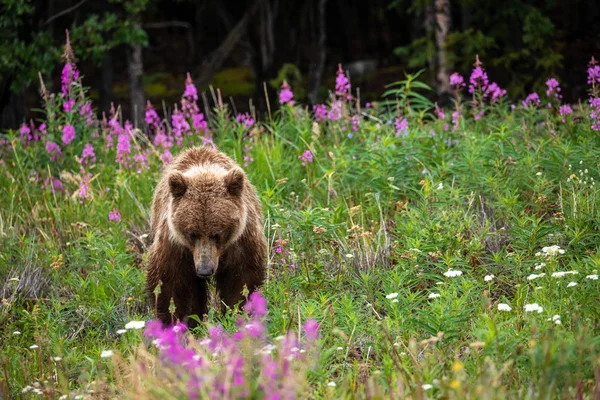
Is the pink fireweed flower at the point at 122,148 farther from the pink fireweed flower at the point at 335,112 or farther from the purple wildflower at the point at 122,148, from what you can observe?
the pink fireweed flower at the point at 335,112

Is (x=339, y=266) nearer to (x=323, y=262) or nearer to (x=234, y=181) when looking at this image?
(x=323, y=262)

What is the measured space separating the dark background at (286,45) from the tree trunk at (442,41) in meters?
0.02

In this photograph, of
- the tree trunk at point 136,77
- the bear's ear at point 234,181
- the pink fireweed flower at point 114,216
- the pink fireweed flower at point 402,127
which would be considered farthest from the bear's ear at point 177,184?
the tree trunk at point 136,77

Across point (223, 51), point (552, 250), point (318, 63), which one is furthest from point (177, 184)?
point (318, 63)

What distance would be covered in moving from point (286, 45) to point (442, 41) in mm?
14437

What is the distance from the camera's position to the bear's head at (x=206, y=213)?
A: 17.8 feet

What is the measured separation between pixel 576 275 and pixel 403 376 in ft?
6.30

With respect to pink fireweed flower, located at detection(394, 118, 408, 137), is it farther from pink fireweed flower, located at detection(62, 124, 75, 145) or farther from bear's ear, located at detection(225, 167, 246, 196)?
pink fireweed flower, located at detection(62, 124, 75, 145)

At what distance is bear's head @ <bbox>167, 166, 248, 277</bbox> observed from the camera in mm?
5418

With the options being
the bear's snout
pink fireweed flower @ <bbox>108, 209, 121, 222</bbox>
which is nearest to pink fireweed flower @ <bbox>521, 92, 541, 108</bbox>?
pink fireweed flower @ <bbox>108, 209, 121, 222</bbox>

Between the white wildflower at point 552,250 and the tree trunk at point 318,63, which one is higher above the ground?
the tree trunk at point 318,63

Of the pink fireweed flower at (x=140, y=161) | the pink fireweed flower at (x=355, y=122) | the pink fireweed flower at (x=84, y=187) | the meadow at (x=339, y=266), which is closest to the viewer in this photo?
the meadow at (x=339, y=266)

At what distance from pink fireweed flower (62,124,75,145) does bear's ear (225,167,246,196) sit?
11.1 ft

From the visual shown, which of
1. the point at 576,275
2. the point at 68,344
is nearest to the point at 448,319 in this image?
the point at 576,275
